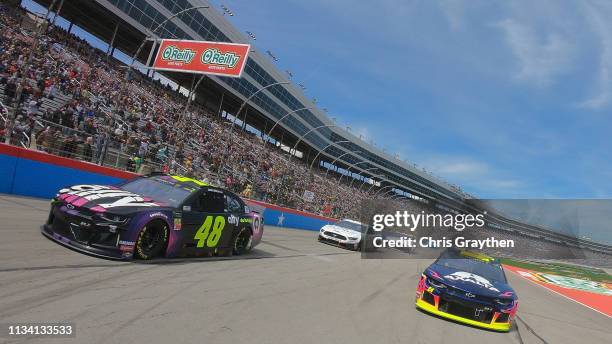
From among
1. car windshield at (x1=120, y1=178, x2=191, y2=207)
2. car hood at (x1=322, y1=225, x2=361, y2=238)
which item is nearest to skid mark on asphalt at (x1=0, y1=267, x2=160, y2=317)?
car windshield at (x1=120, y1=178, x2=191, y2=207)

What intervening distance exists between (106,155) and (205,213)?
29.3 ft

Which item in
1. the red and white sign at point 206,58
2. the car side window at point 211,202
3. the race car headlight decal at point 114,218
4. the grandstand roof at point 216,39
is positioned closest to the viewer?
the race car headlight decal at point 114,218

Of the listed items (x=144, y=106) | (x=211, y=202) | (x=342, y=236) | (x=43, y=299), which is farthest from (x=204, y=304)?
(x=144, y=106)

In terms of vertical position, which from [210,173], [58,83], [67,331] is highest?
[58,83]

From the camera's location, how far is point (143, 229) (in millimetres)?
7008

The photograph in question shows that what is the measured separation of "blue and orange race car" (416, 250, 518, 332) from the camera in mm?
7297

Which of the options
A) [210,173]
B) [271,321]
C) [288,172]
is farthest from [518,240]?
[271,321]

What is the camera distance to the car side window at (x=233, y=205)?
9.33m

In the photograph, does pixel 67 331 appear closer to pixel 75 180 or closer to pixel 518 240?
pixel 75 180

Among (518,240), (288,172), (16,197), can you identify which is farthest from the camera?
(518,240)

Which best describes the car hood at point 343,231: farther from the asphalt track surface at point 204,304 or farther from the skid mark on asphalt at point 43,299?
the skid mark on asphalt at point 43,299

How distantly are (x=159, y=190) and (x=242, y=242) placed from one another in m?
2.81

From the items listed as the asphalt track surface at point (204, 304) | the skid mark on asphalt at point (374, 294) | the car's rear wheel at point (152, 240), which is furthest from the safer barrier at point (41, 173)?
the skid mark on asphalt at point (374, 294)

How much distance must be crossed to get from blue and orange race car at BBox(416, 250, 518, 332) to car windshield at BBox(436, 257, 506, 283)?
0.24m
